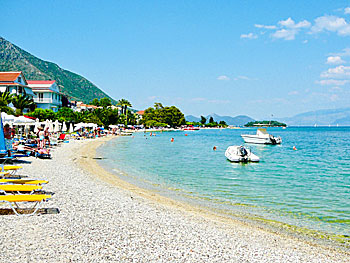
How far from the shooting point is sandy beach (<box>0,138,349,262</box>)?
6.20 m

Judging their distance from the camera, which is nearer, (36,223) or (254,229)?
(36,223)

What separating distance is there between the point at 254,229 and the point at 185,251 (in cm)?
330

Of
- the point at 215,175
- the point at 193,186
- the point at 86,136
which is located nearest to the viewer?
the point at 193,186

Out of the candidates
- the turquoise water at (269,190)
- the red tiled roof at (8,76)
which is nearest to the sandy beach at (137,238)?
the turquoise water at (269,190)

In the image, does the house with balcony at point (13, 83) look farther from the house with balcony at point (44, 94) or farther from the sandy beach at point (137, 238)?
the sandy beach at point (137, 238)

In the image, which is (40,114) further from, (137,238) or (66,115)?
(137,238)

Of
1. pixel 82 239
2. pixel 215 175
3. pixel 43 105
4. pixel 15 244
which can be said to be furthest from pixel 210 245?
pixel 43 105

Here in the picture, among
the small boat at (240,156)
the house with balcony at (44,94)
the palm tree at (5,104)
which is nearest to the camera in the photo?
the small boat at (240,156)

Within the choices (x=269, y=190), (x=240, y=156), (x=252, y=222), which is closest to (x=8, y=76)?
(x=240, y=156)

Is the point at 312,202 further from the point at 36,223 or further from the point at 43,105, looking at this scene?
the point at 43,105

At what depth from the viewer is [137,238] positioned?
723 centimetres

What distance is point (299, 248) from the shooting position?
24.9 feet

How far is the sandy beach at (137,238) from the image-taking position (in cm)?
620

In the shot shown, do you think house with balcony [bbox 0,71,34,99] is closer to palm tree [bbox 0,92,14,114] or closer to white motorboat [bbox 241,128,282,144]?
palm tree [bbox 0,92,14,114]
